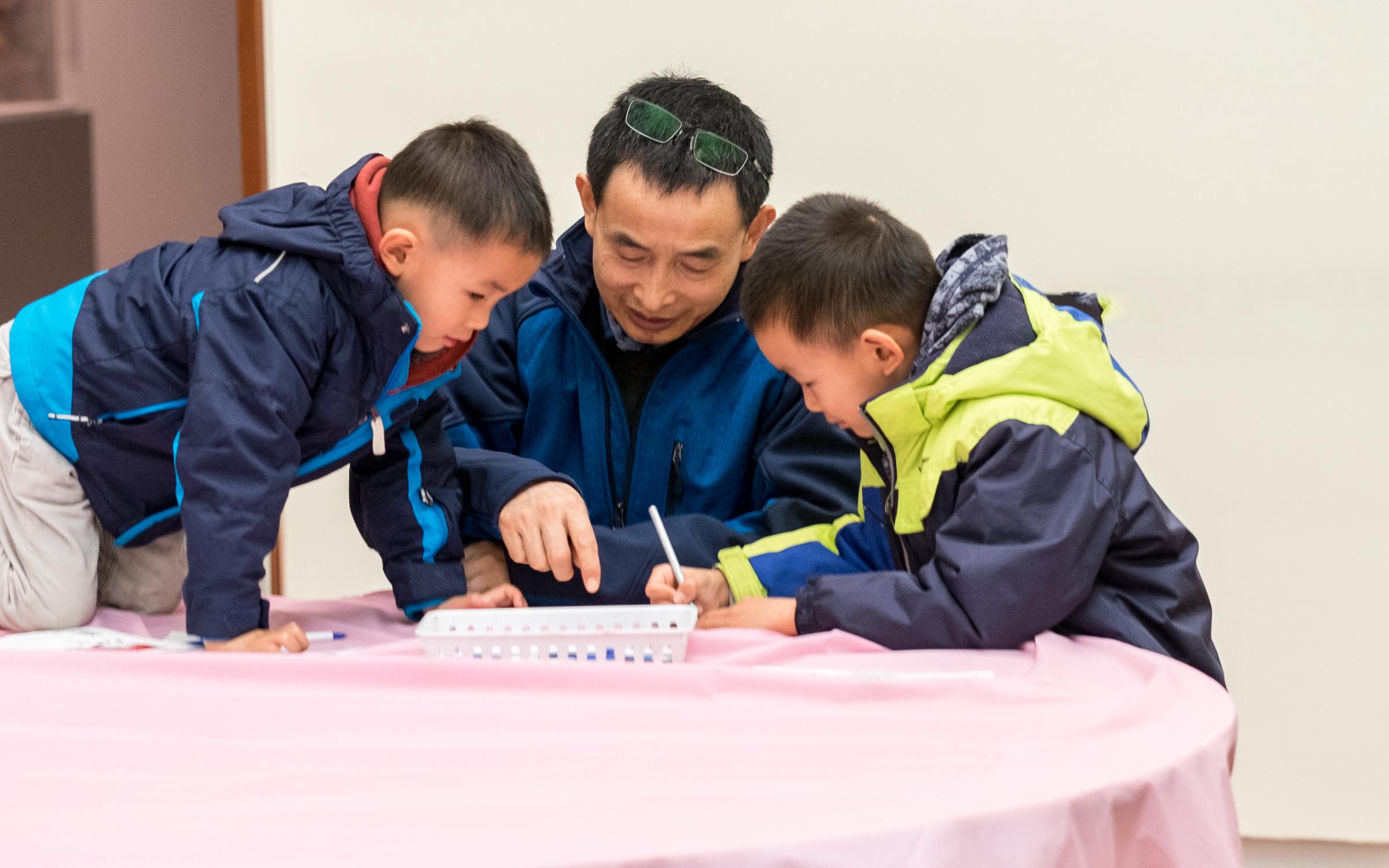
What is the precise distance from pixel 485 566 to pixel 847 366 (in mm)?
453

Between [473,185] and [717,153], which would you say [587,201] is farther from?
[473,185]

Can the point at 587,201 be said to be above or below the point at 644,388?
above

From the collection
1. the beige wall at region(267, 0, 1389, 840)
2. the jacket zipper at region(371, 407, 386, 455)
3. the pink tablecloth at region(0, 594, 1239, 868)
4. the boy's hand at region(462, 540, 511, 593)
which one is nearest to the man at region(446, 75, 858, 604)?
the boy's hand at region(462, 540, 511, 593)

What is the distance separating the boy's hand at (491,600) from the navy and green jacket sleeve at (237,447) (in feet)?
0.66

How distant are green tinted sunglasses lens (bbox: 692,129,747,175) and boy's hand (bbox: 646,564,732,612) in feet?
1.42

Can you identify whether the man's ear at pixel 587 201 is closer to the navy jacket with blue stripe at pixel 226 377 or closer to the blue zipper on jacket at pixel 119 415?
the navy jacket with blue stripe at pixel 226 377

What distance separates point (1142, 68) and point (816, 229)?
36.2 inches

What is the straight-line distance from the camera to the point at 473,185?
108 centimetres

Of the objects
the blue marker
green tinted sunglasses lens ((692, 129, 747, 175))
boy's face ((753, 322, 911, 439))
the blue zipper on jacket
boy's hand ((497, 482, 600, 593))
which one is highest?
green tinted sunglasses lens ((692, 129, 747, 175))

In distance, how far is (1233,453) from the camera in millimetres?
1778

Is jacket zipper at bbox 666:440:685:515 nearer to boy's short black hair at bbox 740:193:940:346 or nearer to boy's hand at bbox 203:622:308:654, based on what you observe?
boy's short black hair at bbox 740:193:940:346

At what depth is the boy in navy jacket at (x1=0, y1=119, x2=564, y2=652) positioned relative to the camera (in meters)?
0.98

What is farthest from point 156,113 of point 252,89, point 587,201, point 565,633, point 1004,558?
point 1004,558

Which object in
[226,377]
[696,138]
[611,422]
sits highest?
[696,138]
